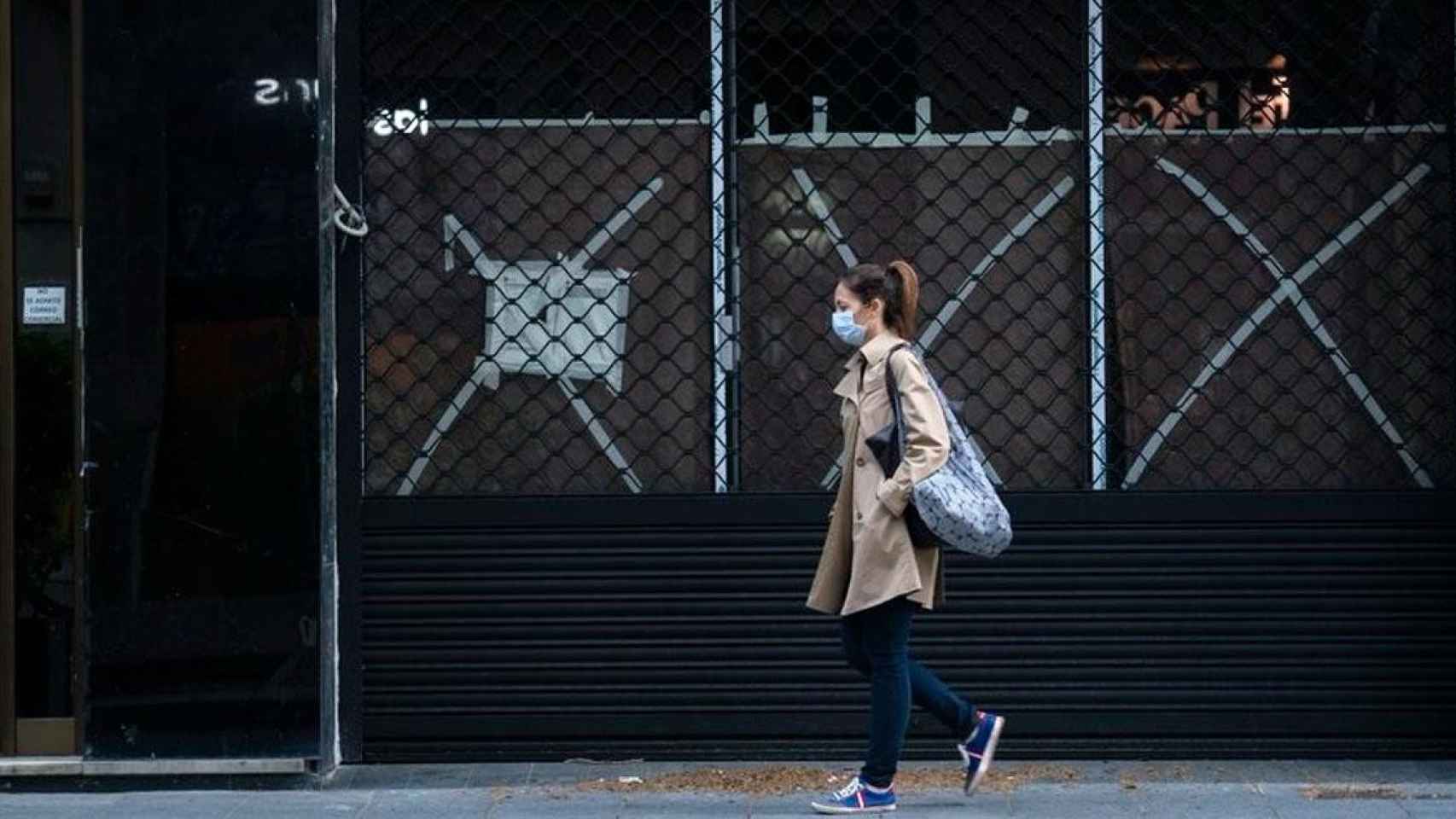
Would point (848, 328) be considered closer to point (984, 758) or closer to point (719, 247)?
point (719, 247)

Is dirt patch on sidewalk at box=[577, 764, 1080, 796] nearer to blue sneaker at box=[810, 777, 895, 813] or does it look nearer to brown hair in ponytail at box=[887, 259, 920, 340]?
blue sneaker at box=[810, 777, 895, 813]

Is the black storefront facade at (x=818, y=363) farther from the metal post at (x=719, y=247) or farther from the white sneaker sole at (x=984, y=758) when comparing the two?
the white sneaker sole at (x=984, y=758)

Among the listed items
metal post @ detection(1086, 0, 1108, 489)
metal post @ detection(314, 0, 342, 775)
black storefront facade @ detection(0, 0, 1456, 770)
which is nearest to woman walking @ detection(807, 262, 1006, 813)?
black storefront facade @ detection(0, 0, 1456, 770)

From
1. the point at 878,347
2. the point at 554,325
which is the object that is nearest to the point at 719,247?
the point at 554,325

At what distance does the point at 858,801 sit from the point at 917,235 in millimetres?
2132

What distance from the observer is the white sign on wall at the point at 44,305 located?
8594 millimetres

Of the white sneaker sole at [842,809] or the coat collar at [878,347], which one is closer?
the coat collar at [878,347]

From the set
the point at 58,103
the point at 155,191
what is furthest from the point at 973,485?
the point at 58,103

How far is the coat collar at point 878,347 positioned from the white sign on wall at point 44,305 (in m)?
2.85

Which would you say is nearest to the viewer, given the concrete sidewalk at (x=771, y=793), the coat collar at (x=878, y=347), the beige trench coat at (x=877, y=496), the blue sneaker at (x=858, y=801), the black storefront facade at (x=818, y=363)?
the beige trench coat at (x=877, y=496)

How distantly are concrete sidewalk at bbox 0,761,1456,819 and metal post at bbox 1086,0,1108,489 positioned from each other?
3.68 ft

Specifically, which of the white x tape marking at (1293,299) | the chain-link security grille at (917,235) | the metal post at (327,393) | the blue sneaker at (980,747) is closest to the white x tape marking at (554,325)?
the chain-link security grille at (917,235)

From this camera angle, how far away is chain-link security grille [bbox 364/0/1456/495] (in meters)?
8.81

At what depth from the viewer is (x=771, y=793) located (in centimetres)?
843
